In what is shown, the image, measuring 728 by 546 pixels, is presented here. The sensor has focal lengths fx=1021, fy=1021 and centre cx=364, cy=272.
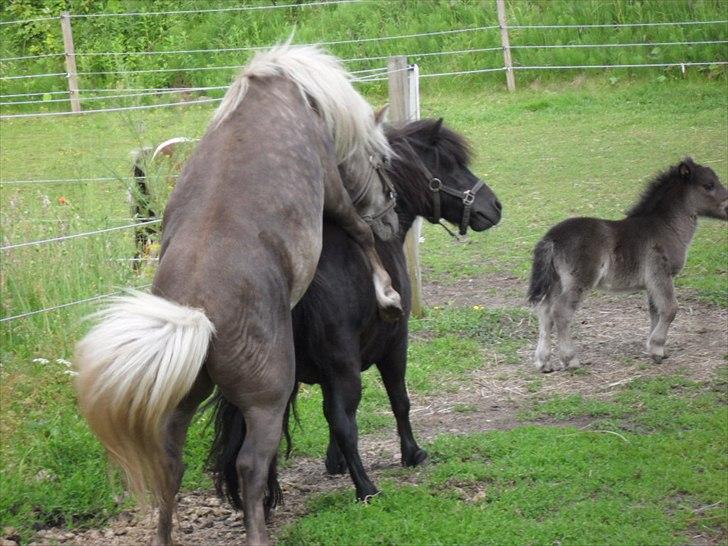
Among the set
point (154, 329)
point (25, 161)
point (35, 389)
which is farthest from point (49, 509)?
point (25, 161)

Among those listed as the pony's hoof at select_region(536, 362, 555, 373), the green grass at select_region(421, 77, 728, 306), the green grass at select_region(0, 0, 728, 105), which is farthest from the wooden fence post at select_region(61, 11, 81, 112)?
the pony's hoof at select_region(536, 362, 555, 373)

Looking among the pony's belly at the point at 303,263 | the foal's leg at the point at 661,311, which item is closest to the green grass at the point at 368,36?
the foal's leg at the point at 661,311

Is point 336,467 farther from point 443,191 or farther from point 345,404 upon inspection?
point 443,191

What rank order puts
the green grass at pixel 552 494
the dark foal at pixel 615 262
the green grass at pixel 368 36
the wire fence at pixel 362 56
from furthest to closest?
the green grass at pixel 368 36 < the wire fence at pixel 362 56 < the dark foal at pixel 615 262 < the green grass at pixel 552 494

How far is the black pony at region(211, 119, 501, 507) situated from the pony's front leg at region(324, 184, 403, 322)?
→ 63 mm

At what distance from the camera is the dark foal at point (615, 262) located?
7.59 meters

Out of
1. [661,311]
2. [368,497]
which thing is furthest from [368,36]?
[368,497]

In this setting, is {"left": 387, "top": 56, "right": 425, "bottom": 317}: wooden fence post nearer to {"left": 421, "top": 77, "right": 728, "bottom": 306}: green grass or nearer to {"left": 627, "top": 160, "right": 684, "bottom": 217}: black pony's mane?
{"left": 421, "top": 77, "right": 728, "bottom": 306}: green grass

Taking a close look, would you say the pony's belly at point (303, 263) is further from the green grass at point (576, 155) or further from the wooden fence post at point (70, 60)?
the wooden fence post at point (70, 60)

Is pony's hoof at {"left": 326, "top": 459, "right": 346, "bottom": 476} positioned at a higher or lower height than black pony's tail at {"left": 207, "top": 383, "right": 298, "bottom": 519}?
lower

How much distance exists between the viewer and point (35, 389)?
588cm

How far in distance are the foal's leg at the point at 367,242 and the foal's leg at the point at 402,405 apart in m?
0.55

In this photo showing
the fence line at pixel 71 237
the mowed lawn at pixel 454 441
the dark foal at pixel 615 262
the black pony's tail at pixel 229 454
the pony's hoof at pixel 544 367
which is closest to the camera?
the mowed lawn at pixel 454 441

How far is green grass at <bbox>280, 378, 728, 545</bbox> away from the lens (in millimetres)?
4656
